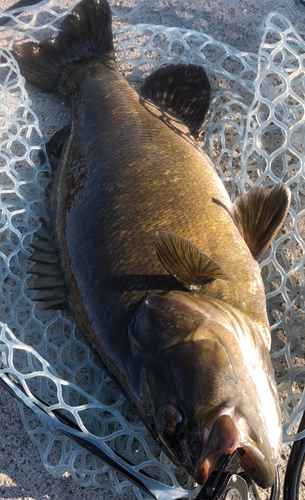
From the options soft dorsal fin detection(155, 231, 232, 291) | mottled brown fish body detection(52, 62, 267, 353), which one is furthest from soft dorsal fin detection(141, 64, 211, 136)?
soft dorsal fin detection(155, 231, 232, 291)

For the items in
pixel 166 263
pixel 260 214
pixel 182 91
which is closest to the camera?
pixel 166 263

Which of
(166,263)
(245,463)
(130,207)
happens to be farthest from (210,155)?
(245,463)

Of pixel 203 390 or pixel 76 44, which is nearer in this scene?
pixel 203 390

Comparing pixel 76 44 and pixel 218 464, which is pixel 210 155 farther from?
pixel 218 464

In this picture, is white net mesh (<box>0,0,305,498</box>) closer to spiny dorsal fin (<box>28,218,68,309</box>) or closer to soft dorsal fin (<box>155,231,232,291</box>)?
spiny dorsal fin (<box>28,218,68,309</box>)

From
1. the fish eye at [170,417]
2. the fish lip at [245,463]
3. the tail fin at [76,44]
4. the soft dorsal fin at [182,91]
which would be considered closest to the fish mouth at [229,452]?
the fish lip at [245,463]

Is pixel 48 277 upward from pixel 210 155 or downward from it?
downward
